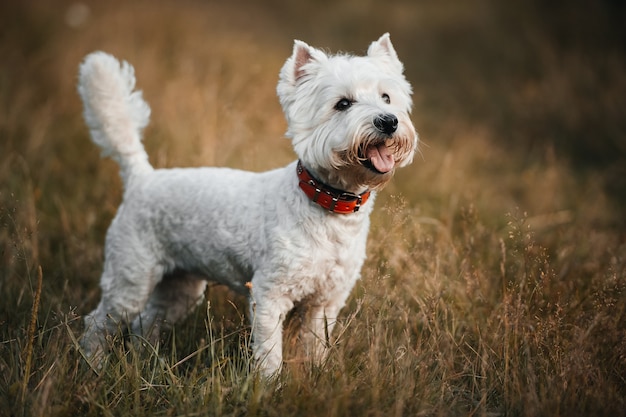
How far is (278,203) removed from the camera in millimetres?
3334

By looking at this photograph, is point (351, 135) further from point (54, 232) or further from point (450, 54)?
point (450, 54)

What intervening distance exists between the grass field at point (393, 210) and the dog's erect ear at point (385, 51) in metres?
0.89

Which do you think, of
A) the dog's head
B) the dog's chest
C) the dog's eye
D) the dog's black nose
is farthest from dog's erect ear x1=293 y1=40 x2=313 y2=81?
the dog's chest

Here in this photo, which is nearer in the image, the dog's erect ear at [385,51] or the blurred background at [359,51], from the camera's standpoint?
the dog's erect ear at [385,51]

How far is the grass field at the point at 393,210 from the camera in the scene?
280 centimetres

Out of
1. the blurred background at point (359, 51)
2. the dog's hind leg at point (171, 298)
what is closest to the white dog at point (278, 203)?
the dog's hind leg at point (171, 298)

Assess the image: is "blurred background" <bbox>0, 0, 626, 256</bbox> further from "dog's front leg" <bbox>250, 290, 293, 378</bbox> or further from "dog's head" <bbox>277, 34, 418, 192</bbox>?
"dog's front leg" <bbox>250, 290, 293, 378</bbox>

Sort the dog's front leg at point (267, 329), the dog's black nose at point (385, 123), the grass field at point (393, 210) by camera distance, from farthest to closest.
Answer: the dog's front leg at point (267, 329) < the dog's black nose at point (385, 123) < the grass field at point (393, 210)

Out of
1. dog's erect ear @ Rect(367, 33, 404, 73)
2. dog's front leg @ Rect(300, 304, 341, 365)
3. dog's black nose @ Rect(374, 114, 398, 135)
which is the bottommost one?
dog's front leg @ Rect(300, 304, 341, 365)

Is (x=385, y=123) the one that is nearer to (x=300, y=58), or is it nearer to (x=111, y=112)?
(x=300, y=58)

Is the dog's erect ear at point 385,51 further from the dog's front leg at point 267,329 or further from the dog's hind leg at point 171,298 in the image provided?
the dog's hind leg at point 171,298

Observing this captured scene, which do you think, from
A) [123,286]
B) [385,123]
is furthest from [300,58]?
[123,286]

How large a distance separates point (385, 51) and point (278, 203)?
3.79ft

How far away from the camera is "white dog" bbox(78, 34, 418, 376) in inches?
123
